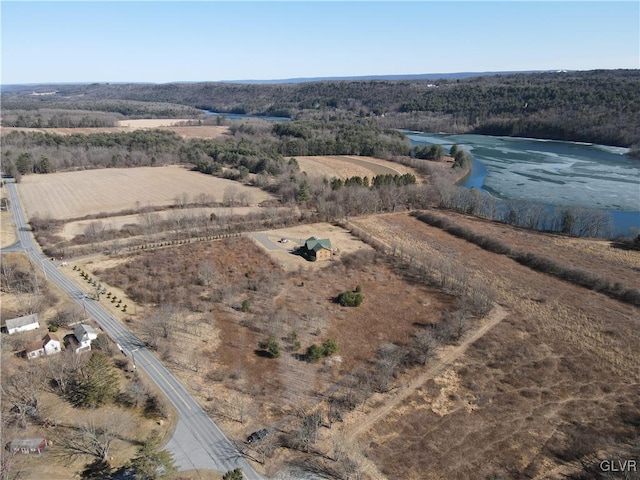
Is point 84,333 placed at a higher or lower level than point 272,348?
higher

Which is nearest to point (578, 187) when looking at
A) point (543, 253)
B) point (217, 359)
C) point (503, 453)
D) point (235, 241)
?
point (543, 253)

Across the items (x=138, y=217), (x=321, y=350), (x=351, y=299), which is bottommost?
(x=321, y=350)

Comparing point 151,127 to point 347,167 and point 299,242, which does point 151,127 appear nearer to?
point 347,167

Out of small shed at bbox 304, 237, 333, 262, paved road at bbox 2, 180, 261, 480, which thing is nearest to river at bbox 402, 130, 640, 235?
small shed at bbox 304, 237, 333, 262

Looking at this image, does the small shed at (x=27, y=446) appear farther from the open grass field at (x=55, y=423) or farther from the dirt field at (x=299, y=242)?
the dirt field at (x=299, y=242)

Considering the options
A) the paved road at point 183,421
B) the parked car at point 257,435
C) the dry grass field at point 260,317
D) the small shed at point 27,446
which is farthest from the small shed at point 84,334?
the parked car at point 257,435

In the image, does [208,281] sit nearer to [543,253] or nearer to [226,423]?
[226,423]

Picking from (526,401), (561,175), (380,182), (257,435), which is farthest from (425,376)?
(561,175)
